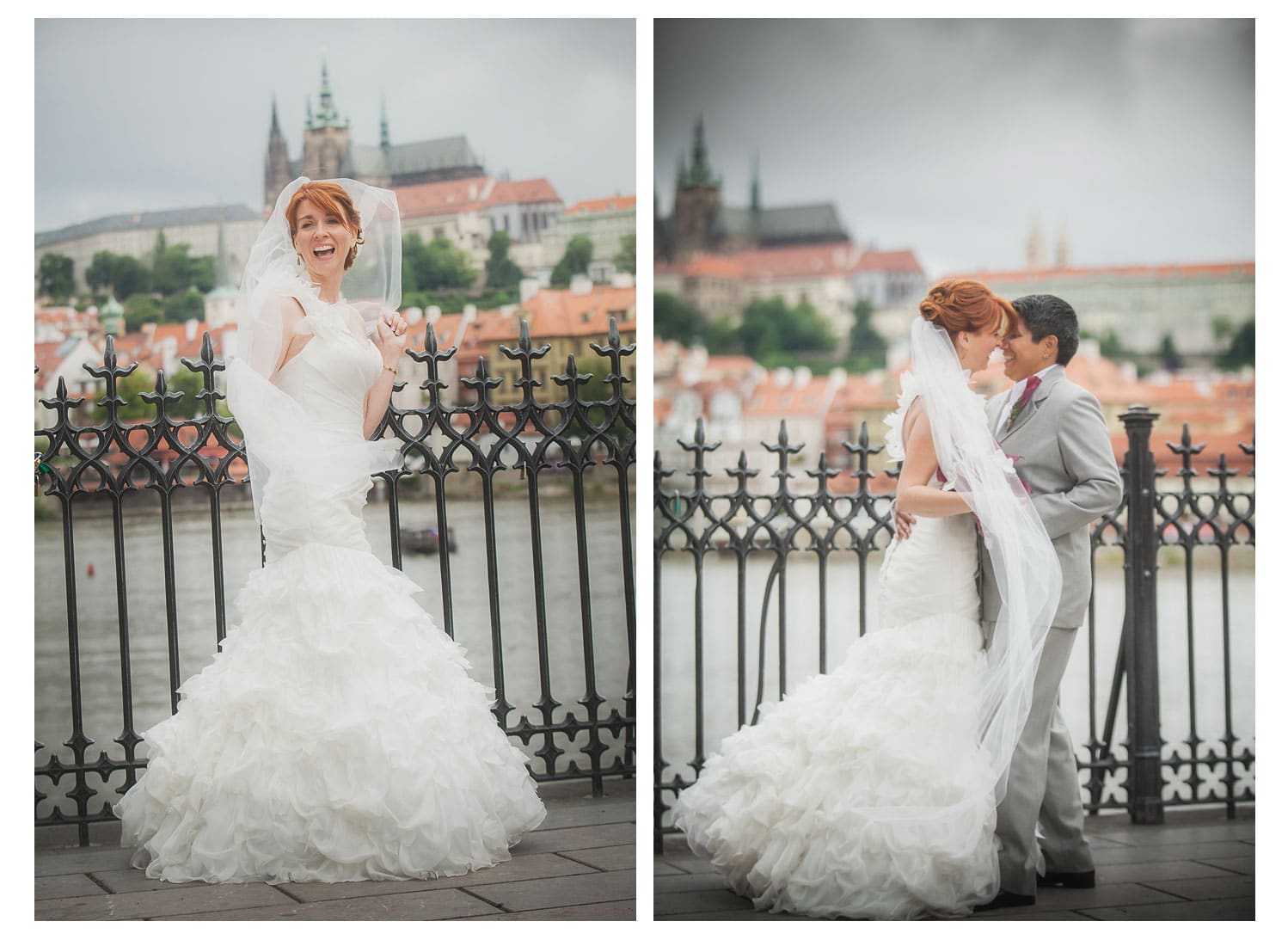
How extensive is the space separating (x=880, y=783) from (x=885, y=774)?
2cm

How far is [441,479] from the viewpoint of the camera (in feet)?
11.2

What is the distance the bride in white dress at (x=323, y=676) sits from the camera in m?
2.92

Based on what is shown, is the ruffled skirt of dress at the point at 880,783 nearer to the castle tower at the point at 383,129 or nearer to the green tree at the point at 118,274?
the castle tower at the point at 383,129

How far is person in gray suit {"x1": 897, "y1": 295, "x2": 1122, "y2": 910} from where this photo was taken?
9.90 ft

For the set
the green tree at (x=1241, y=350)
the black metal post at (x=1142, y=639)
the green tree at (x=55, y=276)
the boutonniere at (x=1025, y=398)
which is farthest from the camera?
the black metal post at (x=1142, y=639)

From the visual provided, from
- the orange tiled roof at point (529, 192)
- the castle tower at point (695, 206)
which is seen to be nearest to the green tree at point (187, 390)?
the orange tiled roof at point (529, 192)

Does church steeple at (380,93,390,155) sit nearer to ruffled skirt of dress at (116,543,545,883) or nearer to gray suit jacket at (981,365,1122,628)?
ruffled skirt of dress at (116,543,545,883)

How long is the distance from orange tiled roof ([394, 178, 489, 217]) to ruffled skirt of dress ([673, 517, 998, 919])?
57.1 inches

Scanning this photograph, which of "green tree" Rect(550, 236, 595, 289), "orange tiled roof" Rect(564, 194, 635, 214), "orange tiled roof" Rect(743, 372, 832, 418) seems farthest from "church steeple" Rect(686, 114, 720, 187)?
"orange tiled roof" Rect(743, 372, 832, 418)

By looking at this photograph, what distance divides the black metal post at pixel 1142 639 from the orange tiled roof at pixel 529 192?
1.92 metres

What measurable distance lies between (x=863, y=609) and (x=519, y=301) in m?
1.36

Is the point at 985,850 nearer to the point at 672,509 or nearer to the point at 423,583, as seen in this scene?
the point at 672,509
